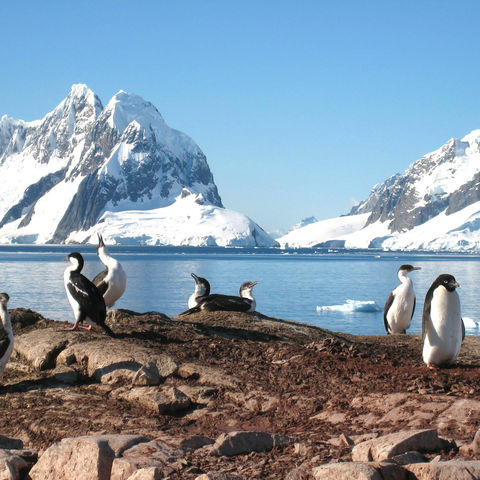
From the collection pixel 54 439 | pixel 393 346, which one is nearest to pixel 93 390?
pixel 54 439

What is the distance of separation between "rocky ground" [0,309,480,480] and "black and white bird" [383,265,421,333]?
4.00 m

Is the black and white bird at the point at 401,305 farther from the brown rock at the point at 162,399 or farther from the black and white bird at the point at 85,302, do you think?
the brown rock at the point at 162,399

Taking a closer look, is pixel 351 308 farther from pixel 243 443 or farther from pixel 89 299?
pixel 243 443

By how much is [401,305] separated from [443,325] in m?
7.03

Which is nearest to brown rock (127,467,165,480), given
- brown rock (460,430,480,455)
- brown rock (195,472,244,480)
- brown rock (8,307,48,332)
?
brown rock (195,472,244,480)

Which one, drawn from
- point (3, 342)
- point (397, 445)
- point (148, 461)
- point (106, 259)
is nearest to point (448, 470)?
point (397, 445)

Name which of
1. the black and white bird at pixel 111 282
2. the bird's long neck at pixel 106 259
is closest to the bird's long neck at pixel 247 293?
the bird's long neck at pixel 106 259

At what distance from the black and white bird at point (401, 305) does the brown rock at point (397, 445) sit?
10.0m

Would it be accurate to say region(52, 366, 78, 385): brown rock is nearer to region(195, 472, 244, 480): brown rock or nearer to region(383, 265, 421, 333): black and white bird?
region(195, 472, 244, 480): brown rock

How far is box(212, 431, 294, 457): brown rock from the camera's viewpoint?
22.8ft

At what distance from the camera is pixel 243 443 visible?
6988 millimetres

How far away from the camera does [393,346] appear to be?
44.1 ft

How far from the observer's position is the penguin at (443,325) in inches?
380

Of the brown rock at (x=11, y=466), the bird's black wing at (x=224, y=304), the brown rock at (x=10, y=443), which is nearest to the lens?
the brown rock at (x=11, y=466)
